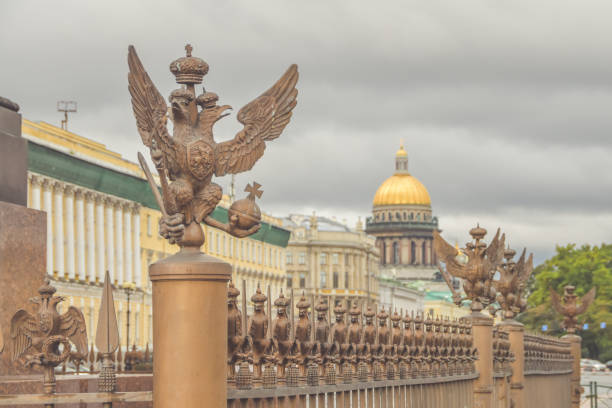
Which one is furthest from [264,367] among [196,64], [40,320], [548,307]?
[548,307]

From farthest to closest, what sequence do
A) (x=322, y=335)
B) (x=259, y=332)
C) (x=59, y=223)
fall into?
(x=59, y=223)
(x=322, y=335)
(x=259, y=332)

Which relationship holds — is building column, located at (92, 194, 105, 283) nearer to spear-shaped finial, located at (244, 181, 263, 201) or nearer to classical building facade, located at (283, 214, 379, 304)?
spear-shaped finial, located at (244, 181, 263, 201)

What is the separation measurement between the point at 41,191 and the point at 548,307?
1531 inches

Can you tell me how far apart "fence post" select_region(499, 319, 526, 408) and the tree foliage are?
246ft

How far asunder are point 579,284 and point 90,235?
35029mm

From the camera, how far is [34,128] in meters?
66.9

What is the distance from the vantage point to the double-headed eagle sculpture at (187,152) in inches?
292

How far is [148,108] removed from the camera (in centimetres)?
755

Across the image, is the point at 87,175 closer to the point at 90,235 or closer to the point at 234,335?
the point at 90,235

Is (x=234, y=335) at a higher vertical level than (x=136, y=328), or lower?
lower

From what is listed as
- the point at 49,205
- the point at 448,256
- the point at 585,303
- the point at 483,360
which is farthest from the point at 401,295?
the point at 483,360

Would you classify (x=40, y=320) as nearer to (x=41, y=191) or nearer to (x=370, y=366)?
(x=370, y=366)

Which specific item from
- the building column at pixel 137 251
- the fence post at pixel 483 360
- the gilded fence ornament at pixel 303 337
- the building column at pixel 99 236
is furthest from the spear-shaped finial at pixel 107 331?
the building column at pixel 137 251

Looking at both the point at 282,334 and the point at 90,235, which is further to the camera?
the point at 90,235
